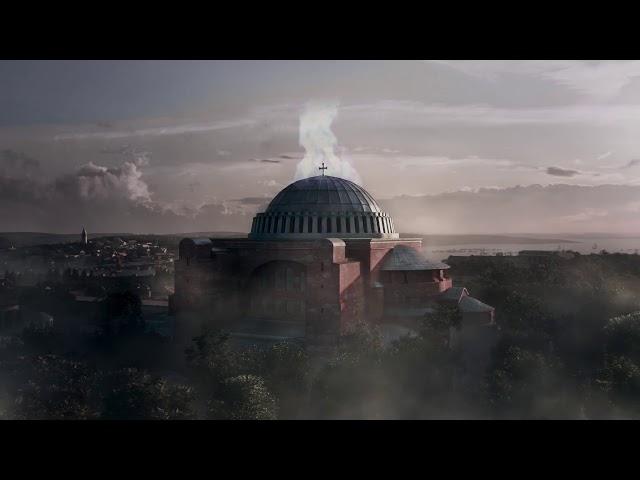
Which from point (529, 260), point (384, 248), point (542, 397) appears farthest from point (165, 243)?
point (529, 260)

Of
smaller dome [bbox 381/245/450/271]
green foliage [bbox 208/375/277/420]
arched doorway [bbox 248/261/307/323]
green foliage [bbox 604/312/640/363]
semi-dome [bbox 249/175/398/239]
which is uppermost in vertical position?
semi-dome [bbox 249/175/398/239]

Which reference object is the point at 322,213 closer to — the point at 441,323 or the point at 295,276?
the point at 295,276

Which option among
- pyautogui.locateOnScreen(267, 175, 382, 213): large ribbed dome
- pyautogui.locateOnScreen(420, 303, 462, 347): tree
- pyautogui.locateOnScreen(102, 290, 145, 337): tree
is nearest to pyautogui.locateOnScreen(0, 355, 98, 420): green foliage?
pyautogui.locateOnScreen(102, 290, 145, 337): tree

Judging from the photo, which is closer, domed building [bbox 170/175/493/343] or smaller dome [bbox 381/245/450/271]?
domed building [bbox 170/175/493/343]

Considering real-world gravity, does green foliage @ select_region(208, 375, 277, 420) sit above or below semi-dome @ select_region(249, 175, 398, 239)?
below

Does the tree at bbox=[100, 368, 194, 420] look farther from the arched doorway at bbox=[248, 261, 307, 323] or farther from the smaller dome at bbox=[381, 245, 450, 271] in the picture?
the smaller dome at bbox=[381, 245, 450, 271]

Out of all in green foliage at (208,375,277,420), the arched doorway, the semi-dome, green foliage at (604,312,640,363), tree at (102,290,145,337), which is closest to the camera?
green foliage at (208,375,277,420)

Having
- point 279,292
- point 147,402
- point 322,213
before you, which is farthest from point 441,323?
point 147,402
